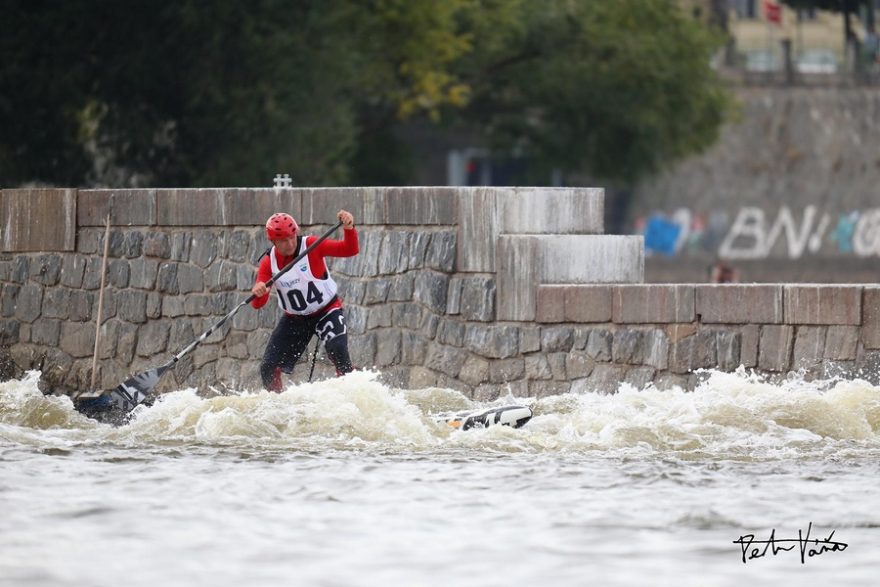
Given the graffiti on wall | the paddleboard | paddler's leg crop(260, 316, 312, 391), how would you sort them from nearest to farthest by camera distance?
1. the paddleboard
2. paddler's leg crop(260, 316, 312, 391)
3. the graffiti on wall

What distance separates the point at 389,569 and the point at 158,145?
2079 centimetres

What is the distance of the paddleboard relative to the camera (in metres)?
14.6

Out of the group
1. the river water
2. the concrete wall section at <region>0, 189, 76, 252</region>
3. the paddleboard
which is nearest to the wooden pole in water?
the concrete wall section at <region>0, 189, 76, 252</region>

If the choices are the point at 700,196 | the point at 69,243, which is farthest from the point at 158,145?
the point at 700,196

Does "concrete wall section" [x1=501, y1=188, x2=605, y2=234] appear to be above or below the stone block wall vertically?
above

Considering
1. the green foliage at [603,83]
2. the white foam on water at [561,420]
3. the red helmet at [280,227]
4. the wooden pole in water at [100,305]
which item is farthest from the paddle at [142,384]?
the green foliage at [603,83]

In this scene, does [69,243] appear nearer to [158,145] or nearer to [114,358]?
[114,358]

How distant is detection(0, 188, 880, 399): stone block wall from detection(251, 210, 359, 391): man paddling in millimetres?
821

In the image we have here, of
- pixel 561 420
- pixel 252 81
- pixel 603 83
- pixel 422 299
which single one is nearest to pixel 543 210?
pixel 422 299

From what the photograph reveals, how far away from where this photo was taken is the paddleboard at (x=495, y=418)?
576 inches

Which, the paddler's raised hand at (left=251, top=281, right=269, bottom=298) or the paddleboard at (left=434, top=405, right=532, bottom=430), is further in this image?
the paddler's raised hand at (left=251, top=281, right=269, bottom=298)

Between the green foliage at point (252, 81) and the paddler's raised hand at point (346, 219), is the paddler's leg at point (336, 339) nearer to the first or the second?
the paddler's raised hand at point (346, 219)

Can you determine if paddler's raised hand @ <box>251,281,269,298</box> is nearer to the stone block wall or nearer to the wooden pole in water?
the stone block wall

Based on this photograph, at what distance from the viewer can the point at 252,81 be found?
99.2 feet
